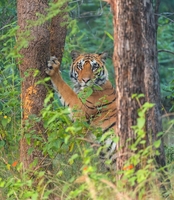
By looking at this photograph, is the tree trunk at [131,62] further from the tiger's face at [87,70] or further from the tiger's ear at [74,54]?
the tiger's ear at [74,54]

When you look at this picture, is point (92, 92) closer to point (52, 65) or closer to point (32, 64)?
point (52, 65)

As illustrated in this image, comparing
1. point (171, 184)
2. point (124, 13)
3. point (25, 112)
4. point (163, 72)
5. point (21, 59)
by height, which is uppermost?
point (124, 13)

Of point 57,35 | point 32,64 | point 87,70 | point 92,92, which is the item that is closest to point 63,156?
point 92,92

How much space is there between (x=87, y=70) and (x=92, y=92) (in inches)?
23.9

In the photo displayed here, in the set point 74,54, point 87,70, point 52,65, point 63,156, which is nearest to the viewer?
point 52,65

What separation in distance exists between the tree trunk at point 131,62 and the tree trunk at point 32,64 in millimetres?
1089

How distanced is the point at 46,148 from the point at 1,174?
695mm

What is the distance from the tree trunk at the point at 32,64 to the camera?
18.4ft

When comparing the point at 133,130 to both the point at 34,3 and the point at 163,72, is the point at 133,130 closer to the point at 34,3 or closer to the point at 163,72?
the point at 34,3

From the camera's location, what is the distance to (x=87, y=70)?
669 centimetres

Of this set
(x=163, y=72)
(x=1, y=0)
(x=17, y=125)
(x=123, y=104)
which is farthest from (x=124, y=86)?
(x=163, y=72)

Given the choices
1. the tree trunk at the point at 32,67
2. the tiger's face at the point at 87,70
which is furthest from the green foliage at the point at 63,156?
the tiger's face at the point at 87,70

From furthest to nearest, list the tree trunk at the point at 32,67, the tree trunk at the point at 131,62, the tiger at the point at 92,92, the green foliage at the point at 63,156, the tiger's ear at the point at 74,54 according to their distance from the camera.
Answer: the tiger's ear at the point at 74,54 → the tiger at the point at 92,92 → the tree trunk at the point at 32,67 → the tree trunk at the point at 131,62 → the green foliage at the point at 63,156

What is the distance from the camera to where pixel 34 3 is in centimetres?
562
